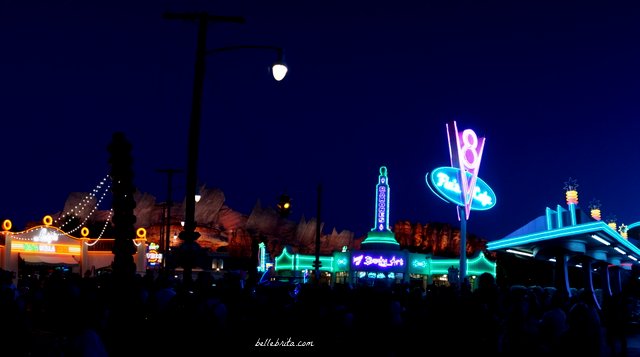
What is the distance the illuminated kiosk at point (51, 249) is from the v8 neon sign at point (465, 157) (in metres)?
23.7

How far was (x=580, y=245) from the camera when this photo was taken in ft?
89.1

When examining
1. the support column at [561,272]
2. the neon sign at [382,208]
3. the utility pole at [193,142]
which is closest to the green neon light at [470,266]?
the neon sign at [382,208]

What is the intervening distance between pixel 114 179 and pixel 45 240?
37.6 meters

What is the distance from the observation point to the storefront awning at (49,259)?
147 ft

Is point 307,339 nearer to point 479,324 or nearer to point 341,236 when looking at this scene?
point 479,324

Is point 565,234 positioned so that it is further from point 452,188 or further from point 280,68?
point 280,68

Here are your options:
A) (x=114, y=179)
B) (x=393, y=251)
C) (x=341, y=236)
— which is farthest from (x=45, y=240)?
(x=341, y=236)

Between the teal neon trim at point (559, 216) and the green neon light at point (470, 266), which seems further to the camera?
the green neon light at point (470, 266)

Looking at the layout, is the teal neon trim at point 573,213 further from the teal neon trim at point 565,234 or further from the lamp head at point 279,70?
the lamp head at point 279,70

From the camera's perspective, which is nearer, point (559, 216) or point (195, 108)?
point (195, 108)

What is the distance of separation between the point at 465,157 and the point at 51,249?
2968 cm

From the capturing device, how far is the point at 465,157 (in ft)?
105

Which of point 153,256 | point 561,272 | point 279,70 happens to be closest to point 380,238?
point 153,256

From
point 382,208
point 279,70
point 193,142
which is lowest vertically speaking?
point 193,142
